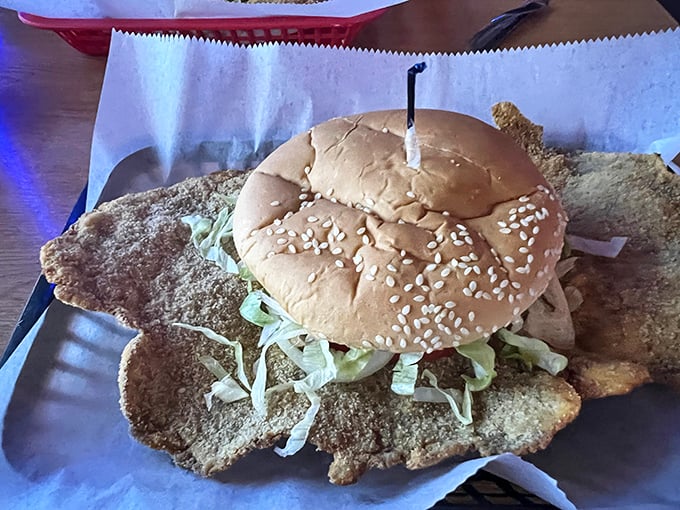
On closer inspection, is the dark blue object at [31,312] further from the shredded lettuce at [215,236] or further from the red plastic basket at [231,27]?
the red plastic basket at [231,27]

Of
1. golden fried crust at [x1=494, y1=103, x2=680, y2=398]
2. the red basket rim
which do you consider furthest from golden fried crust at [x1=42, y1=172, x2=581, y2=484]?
the red basket rim

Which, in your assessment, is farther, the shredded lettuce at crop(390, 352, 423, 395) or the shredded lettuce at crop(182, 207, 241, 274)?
the shredded lettuce at crop(182, 207, 241, 274)

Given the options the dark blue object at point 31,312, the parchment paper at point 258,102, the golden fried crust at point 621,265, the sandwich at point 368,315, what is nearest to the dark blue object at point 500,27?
the parchment paper at point 258,102

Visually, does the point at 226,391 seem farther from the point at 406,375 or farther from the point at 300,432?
the point at 406,375

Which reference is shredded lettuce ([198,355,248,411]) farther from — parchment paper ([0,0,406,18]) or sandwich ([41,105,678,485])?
parchment paper ([0,0,406,18])

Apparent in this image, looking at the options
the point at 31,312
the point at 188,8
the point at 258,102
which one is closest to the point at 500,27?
the point at 258,102

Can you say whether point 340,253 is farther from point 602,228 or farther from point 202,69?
point 202,69
